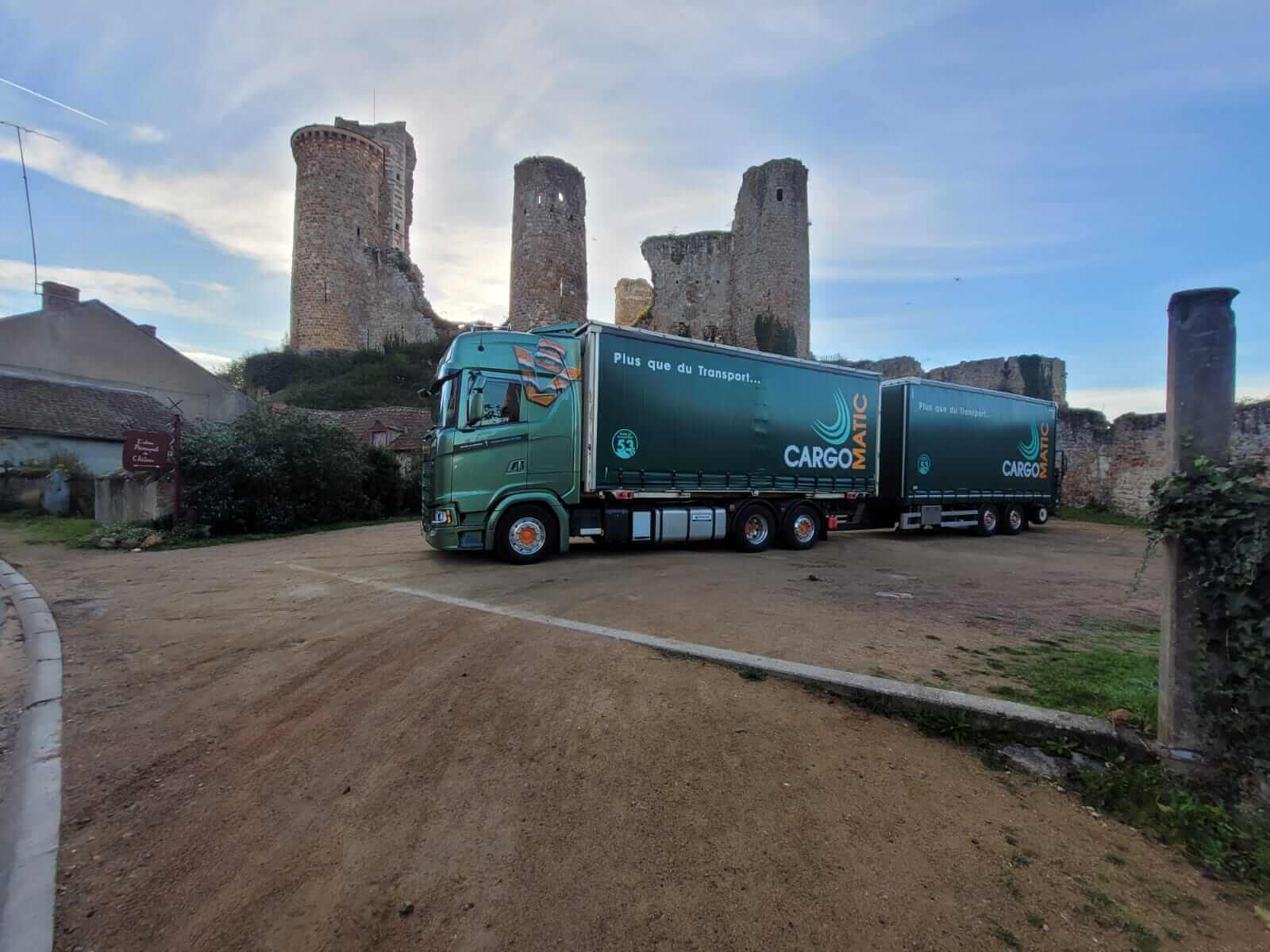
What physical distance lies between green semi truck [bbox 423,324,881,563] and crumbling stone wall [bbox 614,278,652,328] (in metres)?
35.7

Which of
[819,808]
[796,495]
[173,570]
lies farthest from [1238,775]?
[173,570]

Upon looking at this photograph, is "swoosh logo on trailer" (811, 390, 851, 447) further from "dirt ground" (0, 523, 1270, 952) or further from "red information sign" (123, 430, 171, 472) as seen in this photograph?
"red information sign" (123, 430, 171, 472)

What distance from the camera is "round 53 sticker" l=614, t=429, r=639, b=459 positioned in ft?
30.7

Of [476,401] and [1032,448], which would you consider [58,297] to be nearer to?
[476,401]

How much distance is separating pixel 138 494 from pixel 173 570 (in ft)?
21.0

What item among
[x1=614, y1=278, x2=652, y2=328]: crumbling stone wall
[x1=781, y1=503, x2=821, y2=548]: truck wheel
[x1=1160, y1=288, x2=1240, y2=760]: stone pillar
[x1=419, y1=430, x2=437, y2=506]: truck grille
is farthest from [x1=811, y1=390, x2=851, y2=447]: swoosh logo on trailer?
[x1=614, y1=278, x2=652, y2=328]: crumbling stone wall

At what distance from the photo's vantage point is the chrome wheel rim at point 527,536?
8828mm

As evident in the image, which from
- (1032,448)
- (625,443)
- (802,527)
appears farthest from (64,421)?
(1032,448)

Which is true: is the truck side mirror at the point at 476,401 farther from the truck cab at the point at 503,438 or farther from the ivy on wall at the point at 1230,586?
the ivy on wall at the point at 1230,586

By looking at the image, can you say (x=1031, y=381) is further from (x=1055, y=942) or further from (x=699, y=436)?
(x=1055, y=942)

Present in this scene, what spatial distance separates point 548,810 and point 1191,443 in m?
3.31

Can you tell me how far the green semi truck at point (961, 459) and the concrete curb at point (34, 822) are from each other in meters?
12.5

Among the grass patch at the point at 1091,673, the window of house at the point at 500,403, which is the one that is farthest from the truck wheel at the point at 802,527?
the grass patch at the point at 1091,673

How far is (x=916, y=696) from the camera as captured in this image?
3420 millimetres
